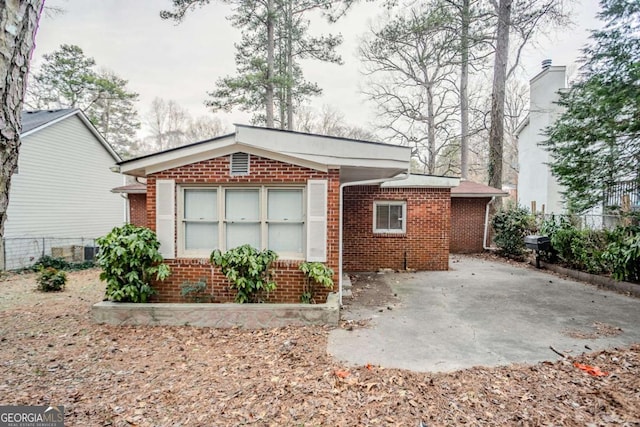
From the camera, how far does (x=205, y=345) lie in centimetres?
445

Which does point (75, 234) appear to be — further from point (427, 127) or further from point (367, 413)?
point (427, 127)

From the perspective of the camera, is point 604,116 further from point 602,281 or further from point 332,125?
point 332,125

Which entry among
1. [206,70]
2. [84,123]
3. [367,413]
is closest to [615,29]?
[367,413]

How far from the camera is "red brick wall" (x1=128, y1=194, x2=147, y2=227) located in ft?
43.2

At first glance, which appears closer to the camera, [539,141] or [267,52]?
[539,141]

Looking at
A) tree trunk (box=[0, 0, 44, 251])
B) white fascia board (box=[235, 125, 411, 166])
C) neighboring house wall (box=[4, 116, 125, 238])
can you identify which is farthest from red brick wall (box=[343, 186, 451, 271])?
neighboring house wall (box=[4, 116, 125, 238])

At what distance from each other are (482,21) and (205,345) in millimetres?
15059

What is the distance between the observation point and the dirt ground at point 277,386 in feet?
9.30

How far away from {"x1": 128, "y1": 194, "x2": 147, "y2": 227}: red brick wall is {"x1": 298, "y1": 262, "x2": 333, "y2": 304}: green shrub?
1027 cm

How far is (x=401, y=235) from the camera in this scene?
366 inches

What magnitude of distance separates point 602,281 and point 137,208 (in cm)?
1524

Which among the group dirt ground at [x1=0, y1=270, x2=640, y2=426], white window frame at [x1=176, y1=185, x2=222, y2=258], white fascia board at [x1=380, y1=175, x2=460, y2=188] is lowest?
dirt ground at [x1=0, y1=270, x2=640, y2=426]

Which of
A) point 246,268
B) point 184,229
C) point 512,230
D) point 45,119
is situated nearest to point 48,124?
point 45,119

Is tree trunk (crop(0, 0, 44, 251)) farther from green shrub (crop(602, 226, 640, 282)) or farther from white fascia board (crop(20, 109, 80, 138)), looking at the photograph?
white fascia board (crop(20, 109, 80, 138))
